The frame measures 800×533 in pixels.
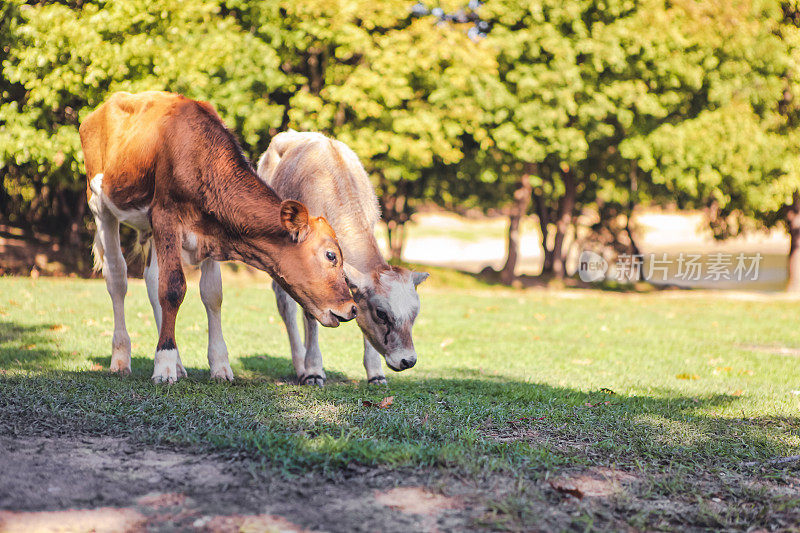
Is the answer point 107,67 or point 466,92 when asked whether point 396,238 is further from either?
point 107,67

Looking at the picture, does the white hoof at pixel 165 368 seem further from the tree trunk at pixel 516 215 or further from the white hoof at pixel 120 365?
the tree trunk at pixel 516 215

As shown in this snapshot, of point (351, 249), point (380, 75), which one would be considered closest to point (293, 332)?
point (351, 249)

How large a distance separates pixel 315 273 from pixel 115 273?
271 cm

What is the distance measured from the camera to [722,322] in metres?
17.4

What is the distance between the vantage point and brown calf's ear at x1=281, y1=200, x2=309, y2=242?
5418mm

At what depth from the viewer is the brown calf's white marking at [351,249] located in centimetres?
610

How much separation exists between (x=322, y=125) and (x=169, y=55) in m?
5.01

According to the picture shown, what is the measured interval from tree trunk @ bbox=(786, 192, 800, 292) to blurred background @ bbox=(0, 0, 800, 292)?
71 mm

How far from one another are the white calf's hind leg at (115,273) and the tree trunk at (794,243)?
25.5 m

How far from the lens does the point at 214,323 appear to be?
6793mm

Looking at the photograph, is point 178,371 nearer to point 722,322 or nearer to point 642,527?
point 642,527

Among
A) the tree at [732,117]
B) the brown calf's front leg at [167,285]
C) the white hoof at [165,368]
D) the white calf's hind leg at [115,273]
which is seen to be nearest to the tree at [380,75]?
the tree at [732,117]

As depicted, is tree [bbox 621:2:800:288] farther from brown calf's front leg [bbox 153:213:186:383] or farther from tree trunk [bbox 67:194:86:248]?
brown calf's front leg [bbox 153:213:186:383]

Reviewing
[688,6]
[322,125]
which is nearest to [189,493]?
[322,125]
